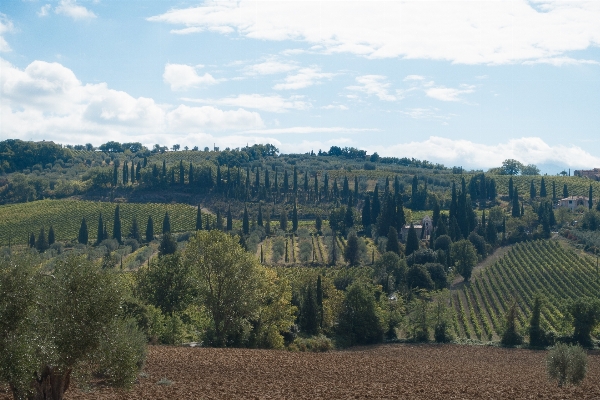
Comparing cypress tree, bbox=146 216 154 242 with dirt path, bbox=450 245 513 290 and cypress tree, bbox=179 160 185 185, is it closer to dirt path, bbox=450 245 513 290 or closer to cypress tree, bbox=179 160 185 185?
cypress tree, bbox=179 160 185 185

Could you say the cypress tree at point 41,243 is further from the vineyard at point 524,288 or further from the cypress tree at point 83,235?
the vineyard at point 524,288

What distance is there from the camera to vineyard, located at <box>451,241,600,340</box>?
225 feet

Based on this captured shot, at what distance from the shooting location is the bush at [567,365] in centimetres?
3064

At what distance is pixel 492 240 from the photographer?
11588 centimetres

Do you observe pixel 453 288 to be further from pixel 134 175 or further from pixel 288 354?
pixel 134 175

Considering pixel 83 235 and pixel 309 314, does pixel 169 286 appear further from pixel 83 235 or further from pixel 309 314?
pixel 83 235

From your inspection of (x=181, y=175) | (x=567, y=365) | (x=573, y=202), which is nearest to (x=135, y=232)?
(x=181, y=175)

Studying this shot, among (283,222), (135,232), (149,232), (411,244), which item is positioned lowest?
(135,232)

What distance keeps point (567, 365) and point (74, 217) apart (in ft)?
414

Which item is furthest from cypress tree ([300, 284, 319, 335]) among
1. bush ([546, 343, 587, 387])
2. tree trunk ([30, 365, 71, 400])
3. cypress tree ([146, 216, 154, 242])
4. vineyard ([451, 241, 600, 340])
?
cypress tree ([146, 216, 154, 242])

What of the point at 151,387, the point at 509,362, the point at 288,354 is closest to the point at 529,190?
the point at 509,362

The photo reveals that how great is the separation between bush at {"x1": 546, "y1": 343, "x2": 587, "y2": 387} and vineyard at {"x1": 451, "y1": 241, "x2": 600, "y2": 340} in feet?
106

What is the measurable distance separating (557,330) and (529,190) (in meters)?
116

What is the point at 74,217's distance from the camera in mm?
138875
